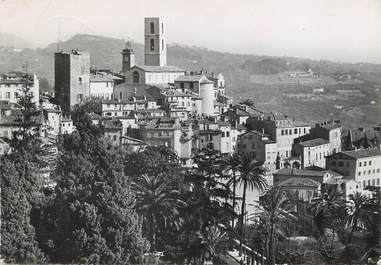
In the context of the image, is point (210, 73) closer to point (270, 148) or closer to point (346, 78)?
point (346, 78)

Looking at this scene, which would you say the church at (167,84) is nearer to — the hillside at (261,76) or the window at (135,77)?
the window at (135,77)

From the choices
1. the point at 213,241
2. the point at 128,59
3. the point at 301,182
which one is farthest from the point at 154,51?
the point at 213,241

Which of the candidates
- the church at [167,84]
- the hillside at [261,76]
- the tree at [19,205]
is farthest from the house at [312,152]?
the tree at [19,205]

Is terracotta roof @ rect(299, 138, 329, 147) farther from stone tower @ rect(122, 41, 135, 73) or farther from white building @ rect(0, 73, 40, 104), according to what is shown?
stone tower @ rect(122, 41, 135, 73)

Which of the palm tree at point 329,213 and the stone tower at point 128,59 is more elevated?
the stone tower at point 128,59

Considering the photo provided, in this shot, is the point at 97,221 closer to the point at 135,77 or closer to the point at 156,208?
the point at 156,208

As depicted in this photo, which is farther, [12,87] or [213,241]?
[12,87]

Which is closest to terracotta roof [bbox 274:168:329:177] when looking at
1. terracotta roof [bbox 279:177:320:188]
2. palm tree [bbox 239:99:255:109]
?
terracotta roof [bbox 279:177:320:188]

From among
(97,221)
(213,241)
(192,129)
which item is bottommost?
(213,241)
